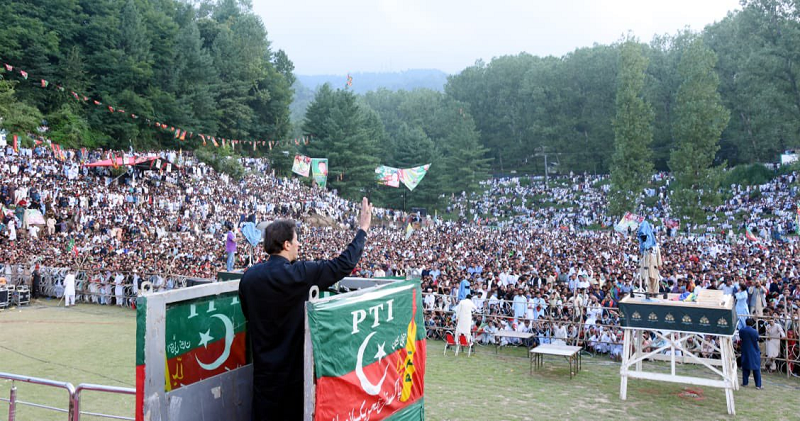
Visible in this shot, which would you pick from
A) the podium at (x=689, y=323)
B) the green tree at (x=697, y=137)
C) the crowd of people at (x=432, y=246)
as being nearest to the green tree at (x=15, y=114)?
the crowd of people at (x=432, y=246)

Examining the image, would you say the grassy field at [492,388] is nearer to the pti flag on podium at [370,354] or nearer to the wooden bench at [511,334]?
the wooden bench at [511,334]

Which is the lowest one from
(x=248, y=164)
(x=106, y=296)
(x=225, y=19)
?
(x=106, y=296)

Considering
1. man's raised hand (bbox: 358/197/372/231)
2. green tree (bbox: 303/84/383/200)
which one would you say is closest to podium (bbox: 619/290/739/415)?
man's raised hand (bbox: 358/197/372/231)

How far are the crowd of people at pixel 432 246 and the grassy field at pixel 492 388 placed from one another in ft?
3.53

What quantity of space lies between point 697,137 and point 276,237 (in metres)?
37.2

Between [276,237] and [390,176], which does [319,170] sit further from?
[276,237]

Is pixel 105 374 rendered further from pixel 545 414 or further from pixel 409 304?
pixel 409 304

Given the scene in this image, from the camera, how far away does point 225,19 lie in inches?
2502

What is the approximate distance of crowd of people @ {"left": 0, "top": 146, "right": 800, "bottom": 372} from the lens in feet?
41.8

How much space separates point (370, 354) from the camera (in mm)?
3637

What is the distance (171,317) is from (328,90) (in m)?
50.7

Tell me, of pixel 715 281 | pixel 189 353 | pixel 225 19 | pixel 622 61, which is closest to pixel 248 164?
pixel 225 19

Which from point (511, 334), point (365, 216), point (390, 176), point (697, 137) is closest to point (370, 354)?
point (365, 216)

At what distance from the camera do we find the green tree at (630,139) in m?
40.5
